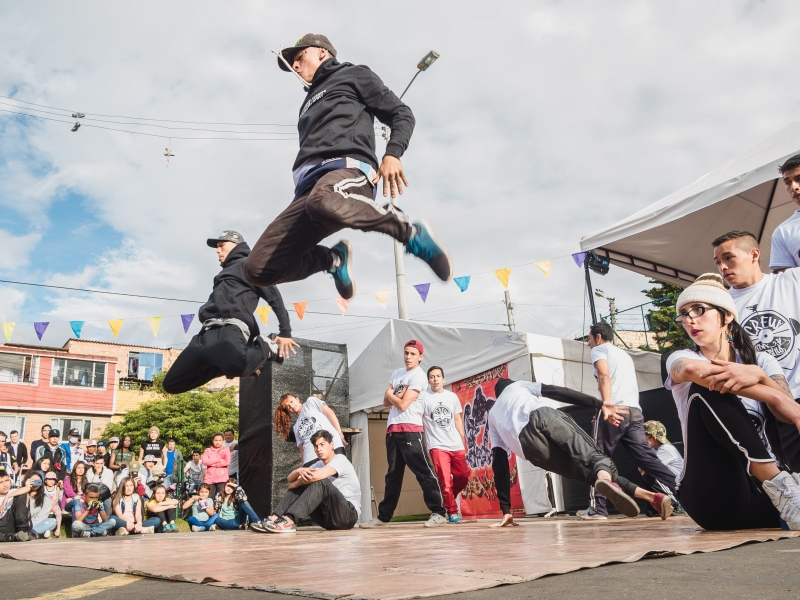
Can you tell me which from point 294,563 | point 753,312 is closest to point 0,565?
point 294,563

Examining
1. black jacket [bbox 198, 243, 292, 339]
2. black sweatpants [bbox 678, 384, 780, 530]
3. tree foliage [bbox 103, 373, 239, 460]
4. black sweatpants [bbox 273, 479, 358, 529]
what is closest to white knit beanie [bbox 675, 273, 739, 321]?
black sweatpants [bbox 678, 384, 780, 530]

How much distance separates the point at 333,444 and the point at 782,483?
4.34m

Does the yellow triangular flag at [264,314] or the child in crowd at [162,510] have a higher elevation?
the yellow triangular flag at [264,314]

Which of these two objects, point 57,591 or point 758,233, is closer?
point 57,591

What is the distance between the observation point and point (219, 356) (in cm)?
348

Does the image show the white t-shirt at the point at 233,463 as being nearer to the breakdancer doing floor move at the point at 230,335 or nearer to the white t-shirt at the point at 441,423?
the white t-shirt at the point at 441,423

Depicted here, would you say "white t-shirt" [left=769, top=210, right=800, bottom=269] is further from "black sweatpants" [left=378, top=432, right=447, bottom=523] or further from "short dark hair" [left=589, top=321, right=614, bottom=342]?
"black sweatpants" [left=378, top=432, right=447, bottom=523]

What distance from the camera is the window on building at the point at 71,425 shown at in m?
31.3

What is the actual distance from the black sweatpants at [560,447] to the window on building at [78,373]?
32348 mm

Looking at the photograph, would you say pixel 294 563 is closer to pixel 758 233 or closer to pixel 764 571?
pixel 764 571

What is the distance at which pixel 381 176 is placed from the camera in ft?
9.35

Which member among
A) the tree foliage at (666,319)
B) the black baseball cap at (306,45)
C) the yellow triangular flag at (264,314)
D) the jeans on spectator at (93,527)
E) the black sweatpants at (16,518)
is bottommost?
the jeans on spectator at (93,527)

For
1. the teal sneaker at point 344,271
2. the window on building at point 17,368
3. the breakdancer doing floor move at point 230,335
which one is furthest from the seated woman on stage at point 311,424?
the window on building at point 17,368

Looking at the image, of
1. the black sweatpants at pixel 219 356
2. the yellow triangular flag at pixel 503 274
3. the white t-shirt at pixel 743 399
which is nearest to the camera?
the white t-shirt at pixel 743 399
